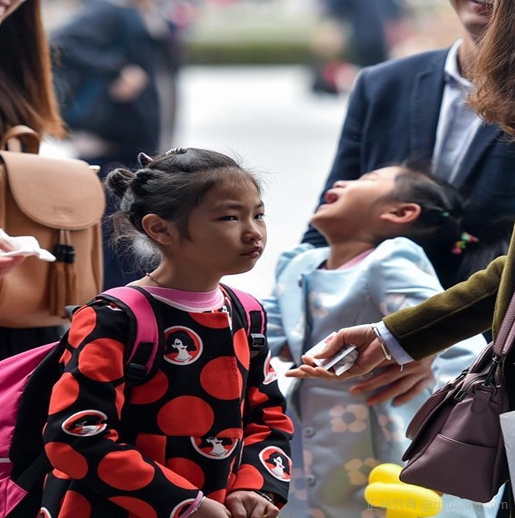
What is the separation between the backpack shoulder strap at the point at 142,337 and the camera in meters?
2.27

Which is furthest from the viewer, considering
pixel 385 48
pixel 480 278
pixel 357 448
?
pixel 385 48

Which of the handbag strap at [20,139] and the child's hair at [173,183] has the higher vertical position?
the child's hair at [173,183]

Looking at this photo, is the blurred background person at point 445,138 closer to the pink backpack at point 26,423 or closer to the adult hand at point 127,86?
the pink backpack at point 26,423

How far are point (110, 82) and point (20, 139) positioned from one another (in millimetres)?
3260

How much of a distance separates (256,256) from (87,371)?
0.40 meters

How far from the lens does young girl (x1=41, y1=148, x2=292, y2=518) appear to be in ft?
7.28

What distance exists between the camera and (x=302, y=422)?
10.1ft

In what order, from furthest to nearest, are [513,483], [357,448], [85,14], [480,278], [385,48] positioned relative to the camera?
[385,48], [85,14], [357,448], [480,278], [513,483]

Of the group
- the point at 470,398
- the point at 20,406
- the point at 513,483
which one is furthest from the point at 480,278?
the point at 20,406

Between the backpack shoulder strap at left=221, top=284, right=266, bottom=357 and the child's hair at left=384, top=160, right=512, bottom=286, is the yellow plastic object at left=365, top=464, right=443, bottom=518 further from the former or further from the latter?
the child's hair at left=384, top=160, right=512, bottom=286

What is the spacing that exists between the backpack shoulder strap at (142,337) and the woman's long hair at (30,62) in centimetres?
102

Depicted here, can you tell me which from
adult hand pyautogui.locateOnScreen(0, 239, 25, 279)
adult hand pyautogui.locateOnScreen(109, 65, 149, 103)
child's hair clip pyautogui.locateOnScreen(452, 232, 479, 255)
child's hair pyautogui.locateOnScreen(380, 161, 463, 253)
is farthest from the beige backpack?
adult hand pyautogui.locateOnScreen(109, 65, 149, 103)

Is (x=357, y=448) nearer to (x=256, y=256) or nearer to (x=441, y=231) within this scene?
(x=441, y=231)

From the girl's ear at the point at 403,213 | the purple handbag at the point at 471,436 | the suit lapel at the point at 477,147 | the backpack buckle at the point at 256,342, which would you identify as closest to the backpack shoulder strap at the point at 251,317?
the backpack buckle at the point at 256,342
